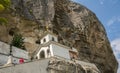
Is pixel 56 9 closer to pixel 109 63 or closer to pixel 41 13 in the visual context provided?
pixel 41 13

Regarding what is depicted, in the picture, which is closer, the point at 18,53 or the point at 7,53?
the point at 7,53

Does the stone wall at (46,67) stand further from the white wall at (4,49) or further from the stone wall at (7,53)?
the white wall at (4,49)

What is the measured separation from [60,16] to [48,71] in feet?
83.8

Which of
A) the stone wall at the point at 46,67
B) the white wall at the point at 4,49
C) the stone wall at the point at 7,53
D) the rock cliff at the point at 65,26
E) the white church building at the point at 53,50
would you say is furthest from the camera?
the rock cliff at the point at 65,26

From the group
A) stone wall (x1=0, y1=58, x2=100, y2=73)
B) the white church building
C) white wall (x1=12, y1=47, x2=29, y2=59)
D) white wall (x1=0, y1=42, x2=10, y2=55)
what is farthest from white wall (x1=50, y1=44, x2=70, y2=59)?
white wall (x1=0, y1=42, x2=10, y2=55)

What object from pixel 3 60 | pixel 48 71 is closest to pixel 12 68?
pixel 48 71

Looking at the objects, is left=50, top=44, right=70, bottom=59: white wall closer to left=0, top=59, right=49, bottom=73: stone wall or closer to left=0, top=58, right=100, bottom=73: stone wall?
left=0, top=58, right=100, bottom=73: stone wall

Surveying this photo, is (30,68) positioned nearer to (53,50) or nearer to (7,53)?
(7,53)

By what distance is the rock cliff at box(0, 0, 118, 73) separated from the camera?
149ft

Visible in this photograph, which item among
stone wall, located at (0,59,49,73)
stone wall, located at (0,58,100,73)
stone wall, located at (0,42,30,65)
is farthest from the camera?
stone wall, located at (0,42,30,65)

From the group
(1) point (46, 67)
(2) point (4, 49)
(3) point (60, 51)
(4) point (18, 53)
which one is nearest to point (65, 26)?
(3) point (60, 51)

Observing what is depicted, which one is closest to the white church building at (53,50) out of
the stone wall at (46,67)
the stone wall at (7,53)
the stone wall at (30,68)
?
the stone wall at (7,53)

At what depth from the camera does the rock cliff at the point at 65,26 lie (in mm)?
45438

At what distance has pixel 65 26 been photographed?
50.3 m
